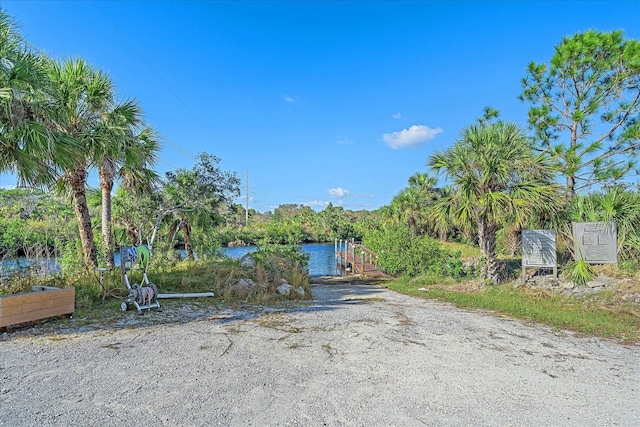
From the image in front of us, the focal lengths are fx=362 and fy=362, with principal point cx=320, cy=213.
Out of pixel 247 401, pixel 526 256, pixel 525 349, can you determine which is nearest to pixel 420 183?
pixel 526 256

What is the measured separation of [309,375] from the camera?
3.70 meters

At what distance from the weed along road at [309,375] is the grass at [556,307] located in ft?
2.79

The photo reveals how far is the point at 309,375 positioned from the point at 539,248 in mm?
8042

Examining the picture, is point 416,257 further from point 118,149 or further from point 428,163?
point 118,149

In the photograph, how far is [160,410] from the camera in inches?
114

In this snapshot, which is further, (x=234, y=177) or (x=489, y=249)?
(x=234, y=177)

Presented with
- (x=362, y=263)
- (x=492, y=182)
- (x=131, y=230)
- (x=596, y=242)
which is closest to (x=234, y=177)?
(x=131, y=230)

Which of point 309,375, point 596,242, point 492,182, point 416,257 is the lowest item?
point 309,375

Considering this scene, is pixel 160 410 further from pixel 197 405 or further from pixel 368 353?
pixel 368 353

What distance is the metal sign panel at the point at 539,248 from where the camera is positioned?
9.16 m

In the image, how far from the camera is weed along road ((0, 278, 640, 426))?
2.90m

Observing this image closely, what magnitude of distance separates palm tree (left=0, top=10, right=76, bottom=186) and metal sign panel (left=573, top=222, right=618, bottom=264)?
11.2m

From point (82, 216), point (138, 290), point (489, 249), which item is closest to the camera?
point (138, 290)

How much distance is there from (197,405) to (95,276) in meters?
5.81
